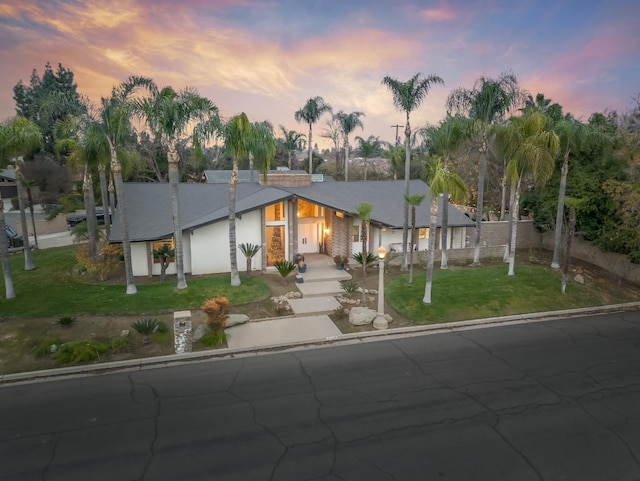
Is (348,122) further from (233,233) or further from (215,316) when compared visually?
(215,316)

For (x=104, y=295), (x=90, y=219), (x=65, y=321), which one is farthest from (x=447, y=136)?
(x=90, y=219)

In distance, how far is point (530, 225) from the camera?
30328 millimetres

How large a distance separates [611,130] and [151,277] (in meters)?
28.4

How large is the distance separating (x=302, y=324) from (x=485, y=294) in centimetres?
916

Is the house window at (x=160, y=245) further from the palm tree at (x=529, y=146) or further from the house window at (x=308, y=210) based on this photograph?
the palm tree at (x=529, y=146)

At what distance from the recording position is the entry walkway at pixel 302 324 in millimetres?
14570

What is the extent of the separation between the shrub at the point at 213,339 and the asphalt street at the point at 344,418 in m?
1.14

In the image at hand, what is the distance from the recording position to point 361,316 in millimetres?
16203

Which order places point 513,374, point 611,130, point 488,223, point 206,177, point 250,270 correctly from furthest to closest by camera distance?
1. point 206,177
2. point 488,223
3. point 611,130
4. point 250,270
5. point 513,374

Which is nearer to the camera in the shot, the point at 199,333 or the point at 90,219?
the point at 199,333

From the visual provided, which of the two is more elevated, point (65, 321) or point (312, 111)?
point (312, 111)

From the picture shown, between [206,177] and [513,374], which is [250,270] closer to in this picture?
[513,374]

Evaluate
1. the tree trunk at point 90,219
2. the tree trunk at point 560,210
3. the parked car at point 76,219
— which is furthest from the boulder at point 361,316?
the parked car at point 76,219

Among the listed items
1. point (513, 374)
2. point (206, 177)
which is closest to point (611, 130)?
point (513, 374)
